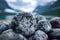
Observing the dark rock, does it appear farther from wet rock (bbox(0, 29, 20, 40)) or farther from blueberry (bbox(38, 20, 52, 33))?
blueberry (bbox(38, 20, 52, 33))

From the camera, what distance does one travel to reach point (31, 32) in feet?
3.02

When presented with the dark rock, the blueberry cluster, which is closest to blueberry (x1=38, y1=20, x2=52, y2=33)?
the blueberry cluster

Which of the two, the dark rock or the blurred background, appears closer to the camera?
the dark rock

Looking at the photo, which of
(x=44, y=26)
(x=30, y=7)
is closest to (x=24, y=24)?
(x=44, y=26)

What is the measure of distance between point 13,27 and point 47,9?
0.98 m

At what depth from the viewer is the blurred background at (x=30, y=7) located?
1.73 m

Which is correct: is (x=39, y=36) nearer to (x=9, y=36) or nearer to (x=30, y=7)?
(x=9, y=36)

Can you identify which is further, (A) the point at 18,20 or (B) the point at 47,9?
(B) the point at 47,9

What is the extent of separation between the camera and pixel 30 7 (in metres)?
1.74

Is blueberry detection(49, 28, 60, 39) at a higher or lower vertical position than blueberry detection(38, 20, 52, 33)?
lower

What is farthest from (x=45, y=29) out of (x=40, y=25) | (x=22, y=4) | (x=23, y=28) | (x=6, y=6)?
(x=6, y=6)

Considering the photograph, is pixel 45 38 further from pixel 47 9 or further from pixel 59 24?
pixel 47 9

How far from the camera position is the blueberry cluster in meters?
0.91

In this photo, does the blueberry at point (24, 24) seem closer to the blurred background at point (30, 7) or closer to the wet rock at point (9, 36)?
the wet rock at point (9, 36)
